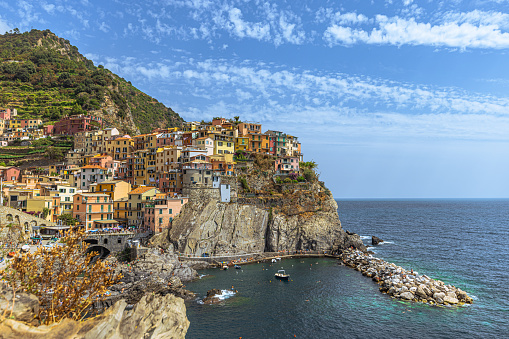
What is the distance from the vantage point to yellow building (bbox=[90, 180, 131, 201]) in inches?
3033

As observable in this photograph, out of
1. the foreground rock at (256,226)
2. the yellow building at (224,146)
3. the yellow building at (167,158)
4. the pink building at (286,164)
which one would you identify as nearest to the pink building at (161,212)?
the foreground rock at (256,226)

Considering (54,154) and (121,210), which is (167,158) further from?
(54,154)

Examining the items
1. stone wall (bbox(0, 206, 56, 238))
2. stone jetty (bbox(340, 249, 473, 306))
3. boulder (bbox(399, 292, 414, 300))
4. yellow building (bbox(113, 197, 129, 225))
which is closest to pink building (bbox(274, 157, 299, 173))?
stone jetty (bbox(340, 249, 473, 306))

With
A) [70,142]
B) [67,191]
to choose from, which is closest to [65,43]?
[70,142]

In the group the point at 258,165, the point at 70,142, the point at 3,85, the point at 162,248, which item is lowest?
the point at 162,248

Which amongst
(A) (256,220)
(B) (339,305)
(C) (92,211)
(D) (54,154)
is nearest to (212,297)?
(B) (339,305)

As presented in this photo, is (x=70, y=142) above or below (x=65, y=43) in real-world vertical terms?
below

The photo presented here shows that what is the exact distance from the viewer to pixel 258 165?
88500 mm

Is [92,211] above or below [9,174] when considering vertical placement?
below

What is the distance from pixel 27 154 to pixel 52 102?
38.1 m

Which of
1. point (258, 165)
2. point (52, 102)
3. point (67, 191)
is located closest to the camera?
point (67, 191)

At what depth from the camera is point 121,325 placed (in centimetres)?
1568

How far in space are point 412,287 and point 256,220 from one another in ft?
114

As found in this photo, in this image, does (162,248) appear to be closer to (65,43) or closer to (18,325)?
(18,325)
